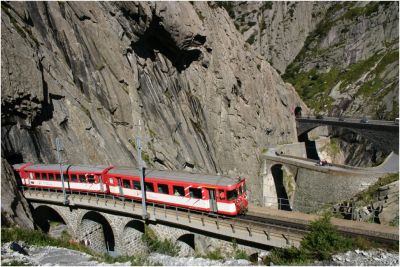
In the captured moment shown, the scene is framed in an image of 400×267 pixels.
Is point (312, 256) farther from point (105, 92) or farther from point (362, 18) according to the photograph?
point (362, 18)

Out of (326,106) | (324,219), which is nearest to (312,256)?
(324,219)

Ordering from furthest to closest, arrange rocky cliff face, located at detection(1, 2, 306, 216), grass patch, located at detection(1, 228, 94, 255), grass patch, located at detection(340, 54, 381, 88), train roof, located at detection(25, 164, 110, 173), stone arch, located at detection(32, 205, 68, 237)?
grass patch, located at detection(340, 54, 381, 88) < rocky cliff face, located at detection(1, 2, 306, 216) < stone arch, located at detection(32, 205, 68, 237) < train roof, located at detection(25, 164, 110, 173) < grass patch, located at detection(1, 228, 94, 255)

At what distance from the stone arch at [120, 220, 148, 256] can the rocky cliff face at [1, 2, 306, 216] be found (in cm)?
1108

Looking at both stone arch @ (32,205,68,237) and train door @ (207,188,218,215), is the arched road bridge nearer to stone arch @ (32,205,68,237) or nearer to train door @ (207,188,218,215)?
train door @ (207,188,218,215)

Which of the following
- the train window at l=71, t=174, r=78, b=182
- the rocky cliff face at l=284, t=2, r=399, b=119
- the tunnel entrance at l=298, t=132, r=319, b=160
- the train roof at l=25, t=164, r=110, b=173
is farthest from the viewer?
the rocky cliff face at l=284, t=2, r=399, b=119

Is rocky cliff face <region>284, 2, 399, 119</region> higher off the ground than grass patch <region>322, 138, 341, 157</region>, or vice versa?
rocky cliff face <region>284, 2, 399, 119</region>

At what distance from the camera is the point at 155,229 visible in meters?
25.1

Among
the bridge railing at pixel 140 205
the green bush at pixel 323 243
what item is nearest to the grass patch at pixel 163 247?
the bridge railing at pixel 140 205

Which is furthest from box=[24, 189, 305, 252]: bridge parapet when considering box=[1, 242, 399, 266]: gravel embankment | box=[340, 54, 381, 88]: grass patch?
box=[340, 54, 381, 88]: grass patch

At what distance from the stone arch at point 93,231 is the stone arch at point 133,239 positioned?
9.19 feet

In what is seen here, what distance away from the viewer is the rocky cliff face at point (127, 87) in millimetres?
32594

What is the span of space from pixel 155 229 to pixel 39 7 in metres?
28.8

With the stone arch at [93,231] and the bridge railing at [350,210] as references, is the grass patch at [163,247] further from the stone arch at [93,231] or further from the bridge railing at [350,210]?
the bridge railing at [350,210]

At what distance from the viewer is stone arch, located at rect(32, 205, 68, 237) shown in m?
30.6
